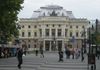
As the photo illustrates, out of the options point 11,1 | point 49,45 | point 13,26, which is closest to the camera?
point 11,1

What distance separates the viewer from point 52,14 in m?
199

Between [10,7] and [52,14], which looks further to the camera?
[52,14]

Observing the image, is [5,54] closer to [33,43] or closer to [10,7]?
[10,7]

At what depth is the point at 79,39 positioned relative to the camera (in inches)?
7653

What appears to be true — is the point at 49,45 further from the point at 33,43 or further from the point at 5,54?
the point at 5,54

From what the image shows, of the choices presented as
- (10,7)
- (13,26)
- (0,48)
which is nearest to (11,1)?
(10,7)

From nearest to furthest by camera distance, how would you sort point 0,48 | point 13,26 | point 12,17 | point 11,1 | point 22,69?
point 22,69 < point 11,1 < point 12,17 < point 13,26 < point 0,48

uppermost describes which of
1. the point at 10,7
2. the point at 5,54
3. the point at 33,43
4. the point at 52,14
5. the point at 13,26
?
the point at 10,7

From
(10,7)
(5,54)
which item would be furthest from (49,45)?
(10,7)

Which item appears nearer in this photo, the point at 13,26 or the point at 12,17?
the point at 12,17

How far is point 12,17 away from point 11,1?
39.8 ft

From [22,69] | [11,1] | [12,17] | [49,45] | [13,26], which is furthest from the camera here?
[49,45]

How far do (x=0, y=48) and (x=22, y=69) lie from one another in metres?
40.8

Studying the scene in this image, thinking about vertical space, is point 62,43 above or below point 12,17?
below
